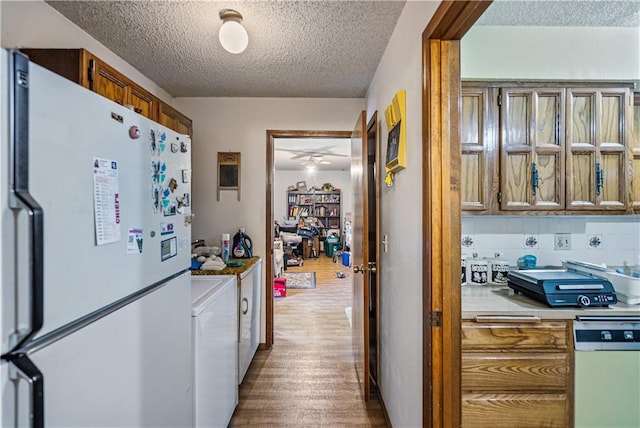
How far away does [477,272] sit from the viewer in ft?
6.53

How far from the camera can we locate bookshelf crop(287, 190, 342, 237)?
28.2ft

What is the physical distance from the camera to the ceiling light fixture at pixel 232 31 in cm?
166

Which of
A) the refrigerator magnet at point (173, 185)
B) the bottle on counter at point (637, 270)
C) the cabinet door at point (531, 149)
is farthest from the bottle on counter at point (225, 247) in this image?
the bottle on counter at point (637, 270)

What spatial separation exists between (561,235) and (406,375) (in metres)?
1.41

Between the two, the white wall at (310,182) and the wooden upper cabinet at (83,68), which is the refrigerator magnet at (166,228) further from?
the white wall at (310,182)

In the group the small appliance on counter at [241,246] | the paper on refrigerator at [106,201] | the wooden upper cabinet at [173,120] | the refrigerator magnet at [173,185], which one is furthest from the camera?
the small appliance on counter at [241,246]

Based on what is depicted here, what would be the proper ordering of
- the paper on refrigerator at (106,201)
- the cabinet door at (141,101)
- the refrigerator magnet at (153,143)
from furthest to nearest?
the cabinet door at (141,101) < the refrigerator magnet at (153,143) < the paper on refrigerator at (106,201)

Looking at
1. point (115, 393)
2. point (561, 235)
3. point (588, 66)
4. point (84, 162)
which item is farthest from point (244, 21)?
point (561, 235)

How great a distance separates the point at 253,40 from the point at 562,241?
93.0 inches

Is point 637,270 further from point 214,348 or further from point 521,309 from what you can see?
point 214,348

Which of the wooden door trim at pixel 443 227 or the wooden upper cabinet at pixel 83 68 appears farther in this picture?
the wooden upper cabinet at pixel 83 68

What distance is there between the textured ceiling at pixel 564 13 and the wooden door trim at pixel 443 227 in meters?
0.78

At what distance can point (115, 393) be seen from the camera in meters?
0.88

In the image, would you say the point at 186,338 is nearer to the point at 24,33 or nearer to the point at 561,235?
the point at 24,33
